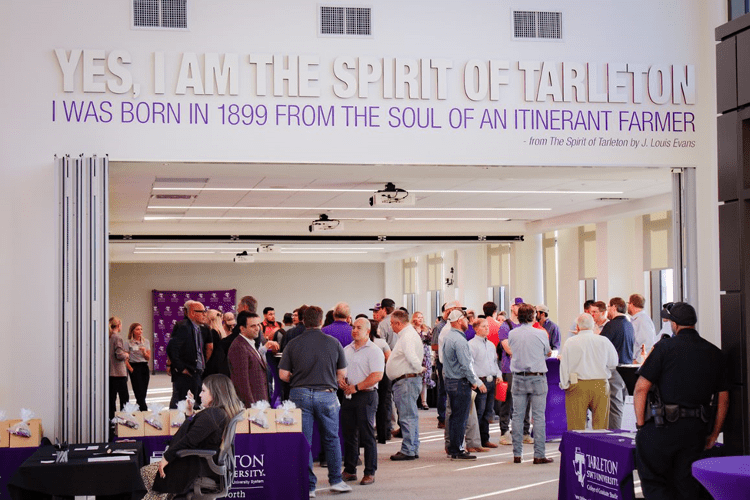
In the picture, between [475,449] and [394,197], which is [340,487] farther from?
[394,197]

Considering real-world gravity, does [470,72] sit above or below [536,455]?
above

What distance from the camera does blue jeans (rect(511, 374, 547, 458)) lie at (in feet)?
29.2

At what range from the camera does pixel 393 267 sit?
28.3 m

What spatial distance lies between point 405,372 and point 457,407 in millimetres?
623

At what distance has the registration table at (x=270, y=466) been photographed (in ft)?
22.0

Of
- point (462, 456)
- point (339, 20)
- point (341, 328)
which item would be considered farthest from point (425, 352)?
point (339, 20)

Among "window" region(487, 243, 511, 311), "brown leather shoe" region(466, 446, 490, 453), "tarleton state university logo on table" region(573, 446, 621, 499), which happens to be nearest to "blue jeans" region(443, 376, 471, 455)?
"brown leather shoe" region(466, 446, 490, 453)

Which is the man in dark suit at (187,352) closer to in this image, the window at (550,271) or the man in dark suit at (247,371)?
the man in dark suit at (247,371)

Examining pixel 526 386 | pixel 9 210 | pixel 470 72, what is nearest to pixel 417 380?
pixel 526 386

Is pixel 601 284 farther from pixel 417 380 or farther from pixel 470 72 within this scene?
pixel 470 72

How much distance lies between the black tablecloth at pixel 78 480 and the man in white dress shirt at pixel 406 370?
13.2 ft

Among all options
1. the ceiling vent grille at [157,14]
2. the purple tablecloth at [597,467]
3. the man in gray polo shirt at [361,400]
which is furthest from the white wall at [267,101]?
the purple tablecloth at [597,467]

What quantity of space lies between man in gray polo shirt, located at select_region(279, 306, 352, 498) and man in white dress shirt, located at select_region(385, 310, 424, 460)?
1560mm

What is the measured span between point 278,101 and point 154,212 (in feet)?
26.6
